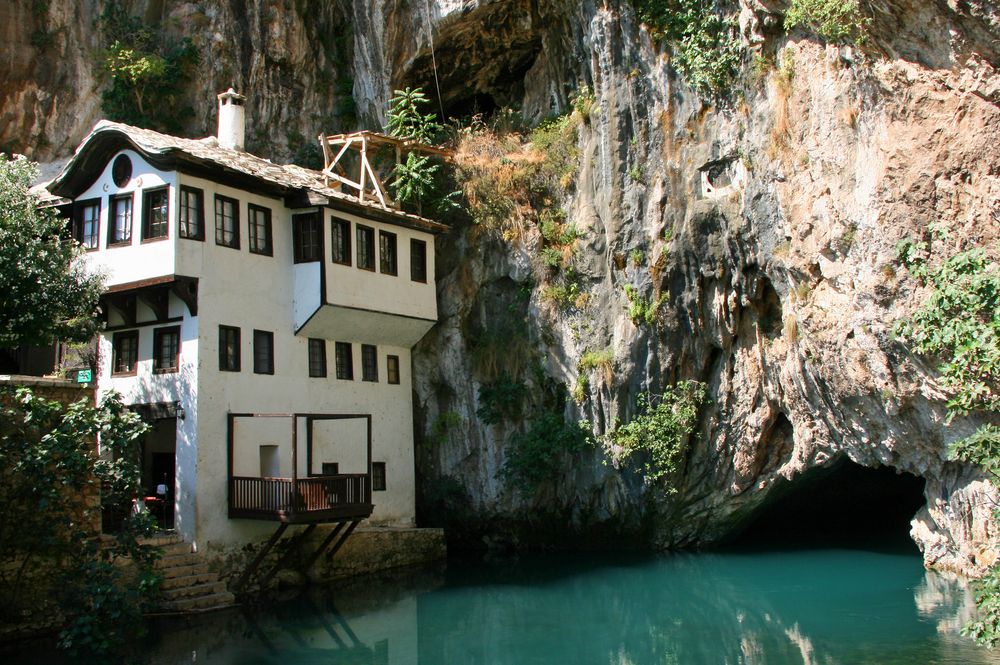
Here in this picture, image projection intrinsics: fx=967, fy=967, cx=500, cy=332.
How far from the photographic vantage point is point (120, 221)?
22.7 meters

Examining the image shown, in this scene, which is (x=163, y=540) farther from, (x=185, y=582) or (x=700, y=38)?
(x=700, y=38)

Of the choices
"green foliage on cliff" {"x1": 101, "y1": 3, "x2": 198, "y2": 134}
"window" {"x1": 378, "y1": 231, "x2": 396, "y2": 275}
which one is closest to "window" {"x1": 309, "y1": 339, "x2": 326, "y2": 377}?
"window" {"x1": 378, "y1": 231, "x2": 396, "y2": 275}

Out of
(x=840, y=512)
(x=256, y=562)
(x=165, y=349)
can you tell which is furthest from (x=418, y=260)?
(x=840, y=512)

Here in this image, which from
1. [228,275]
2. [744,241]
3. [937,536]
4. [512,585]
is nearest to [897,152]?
[744,241]

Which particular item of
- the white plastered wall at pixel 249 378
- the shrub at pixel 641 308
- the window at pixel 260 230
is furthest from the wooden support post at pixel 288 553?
the shrub at pixel 641 308

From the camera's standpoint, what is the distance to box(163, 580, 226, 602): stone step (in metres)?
20.5

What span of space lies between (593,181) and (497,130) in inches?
183

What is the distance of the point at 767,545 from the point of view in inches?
1128

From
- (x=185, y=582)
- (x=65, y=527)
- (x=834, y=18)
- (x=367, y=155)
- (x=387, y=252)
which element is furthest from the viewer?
(x=367, y=155)

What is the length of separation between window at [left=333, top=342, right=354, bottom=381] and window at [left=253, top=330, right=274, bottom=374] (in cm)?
216

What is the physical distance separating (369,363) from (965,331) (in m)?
15.5

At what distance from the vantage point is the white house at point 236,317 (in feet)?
71.8

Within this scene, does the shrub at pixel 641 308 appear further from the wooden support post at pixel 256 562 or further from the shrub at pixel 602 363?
the wooden support post at pixel 256 562

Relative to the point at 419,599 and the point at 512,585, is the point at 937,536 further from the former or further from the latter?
the point at 419,599
